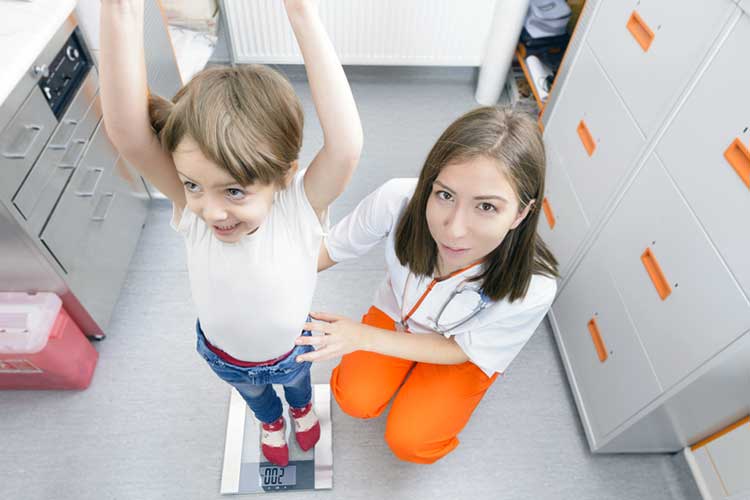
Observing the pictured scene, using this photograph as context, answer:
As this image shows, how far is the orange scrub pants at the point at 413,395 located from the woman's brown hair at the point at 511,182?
310 millimetres

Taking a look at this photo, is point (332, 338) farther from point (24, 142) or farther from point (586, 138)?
point (586, 138)

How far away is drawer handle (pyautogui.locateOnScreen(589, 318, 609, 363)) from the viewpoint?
1.35 m

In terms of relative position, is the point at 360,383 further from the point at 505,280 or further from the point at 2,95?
the point at 2,95

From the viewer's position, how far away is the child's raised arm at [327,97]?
0.58 meters

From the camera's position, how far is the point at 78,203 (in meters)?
1.33

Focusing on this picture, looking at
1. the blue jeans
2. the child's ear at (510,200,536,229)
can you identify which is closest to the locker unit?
the child's ear at (510,200,536,229)

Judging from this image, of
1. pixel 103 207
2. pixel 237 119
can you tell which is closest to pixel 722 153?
pixel 237 119

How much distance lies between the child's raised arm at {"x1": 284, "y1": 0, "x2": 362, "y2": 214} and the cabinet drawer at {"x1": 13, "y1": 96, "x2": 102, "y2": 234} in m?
0.83

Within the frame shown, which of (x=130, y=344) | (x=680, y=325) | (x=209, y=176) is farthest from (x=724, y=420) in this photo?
(x=130, y=344)

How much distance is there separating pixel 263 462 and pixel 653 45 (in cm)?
144

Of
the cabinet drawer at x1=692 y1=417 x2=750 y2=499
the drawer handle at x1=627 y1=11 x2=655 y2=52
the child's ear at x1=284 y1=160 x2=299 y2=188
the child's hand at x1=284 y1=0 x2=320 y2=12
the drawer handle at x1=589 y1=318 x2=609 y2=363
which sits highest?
the child's hand at x1=284 y1=0 x2=320 y2=12

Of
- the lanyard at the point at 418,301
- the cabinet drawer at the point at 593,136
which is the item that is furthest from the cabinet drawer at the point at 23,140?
the cabinet drawer at the point at 593,136

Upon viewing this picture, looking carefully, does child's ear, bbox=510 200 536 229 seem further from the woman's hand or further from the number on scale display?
the number on scale display

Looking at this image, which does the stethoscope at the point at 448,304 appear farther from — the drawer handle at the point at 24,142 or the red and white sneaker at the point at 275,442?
the drawer handle at the point at 24,142
